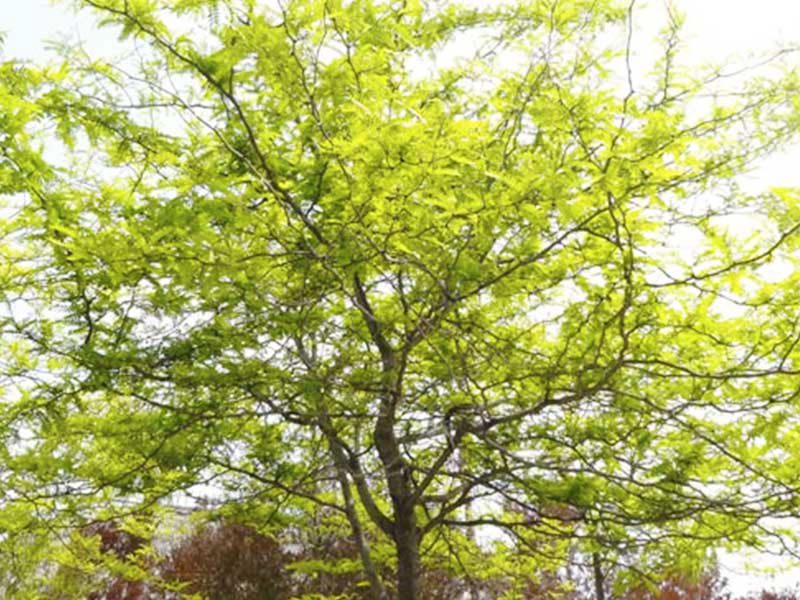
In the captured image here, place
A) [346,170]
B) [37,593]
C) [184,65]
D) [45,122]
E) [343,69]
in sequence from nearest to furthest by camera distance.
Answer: [346,170] → [343,69] → [45,122] → [184,65] → [37,593]

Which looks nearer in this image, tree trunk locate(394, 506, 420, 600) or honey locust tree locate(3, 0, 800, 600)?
honey locust tree locate(3, 0, 800, 600)

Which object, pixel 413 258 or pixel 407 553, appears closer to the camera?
pixel 413 258

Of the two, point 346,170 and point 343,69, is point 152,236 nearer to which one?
point 346,170

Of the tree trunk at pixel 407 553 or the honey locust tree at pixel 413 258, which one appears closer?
the honey locust tree at pixel 413 258

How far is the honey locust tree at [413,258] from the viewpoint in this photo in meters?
2.59

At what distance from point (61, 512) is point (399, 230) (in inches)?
115

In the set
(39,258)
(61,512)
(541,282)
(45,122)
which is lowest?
(61,512)

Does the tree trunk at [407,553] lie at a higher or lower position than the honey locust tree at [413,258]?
lower

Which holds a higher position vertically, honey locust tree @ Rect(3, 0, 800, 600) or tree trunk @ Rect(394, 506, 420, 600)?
honey locust tree @ Rect(3, 0, 800, 600)

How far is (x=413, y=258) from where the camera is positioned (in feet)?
9.50

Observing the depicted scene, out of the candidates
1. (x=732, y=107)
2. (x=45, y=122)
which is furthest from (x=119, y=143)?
(x=732, y=107)

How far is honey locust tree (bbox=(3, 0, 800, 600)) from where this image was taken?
2.59 metres

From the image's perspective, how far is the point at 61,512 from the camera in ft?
14.2

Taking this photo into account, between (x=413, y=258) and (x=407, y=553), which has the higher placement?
(x=413, y=258)
